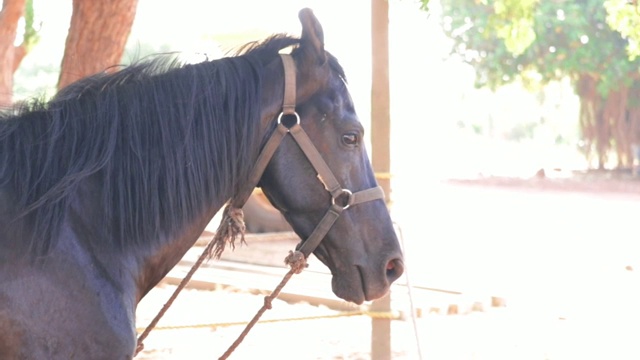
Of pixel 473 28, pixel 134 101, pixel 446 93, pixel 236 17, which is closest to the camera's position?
pixel 134 101

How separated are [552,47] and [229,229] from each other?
2417 centimetres

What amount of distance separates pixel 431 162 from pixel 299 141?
3626cm

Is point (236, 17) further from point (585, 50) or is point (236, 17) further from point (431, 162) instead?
point (431, 162)

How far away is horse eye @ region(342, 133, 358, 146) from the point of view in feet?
9.12

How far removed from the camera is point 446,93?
61375mm

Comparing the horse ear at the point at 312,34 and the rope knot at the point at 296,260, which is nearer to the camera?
the horse ear at the point at 312,34

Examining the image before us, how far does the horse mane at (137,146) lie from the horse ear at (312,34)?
0.47 ft

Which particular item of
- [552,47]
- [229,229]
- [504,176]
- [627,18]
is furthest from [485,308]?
[504,176]

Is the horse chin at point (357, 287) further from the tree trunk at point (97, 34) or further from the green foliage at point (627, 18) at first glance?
the green foliage at point (627, 18)

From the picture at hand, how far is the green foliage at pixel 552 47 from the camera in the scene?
24.7 m

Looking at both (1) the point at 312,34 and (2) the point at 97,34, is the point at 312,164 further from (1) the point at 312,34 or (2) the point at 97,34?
(2) the point at 97,34

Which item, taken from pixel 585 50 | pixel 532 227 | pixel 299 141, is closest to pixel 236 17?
pixel 532 227

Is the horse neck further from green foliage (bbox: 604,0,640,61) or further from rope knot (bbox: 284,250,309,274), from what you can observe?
green foliage (bbox: 604,0,640,61)

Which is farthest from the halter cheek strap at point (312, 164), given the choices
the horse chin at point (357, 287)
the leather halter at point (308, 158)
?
the horse chin at point (357, 287)
